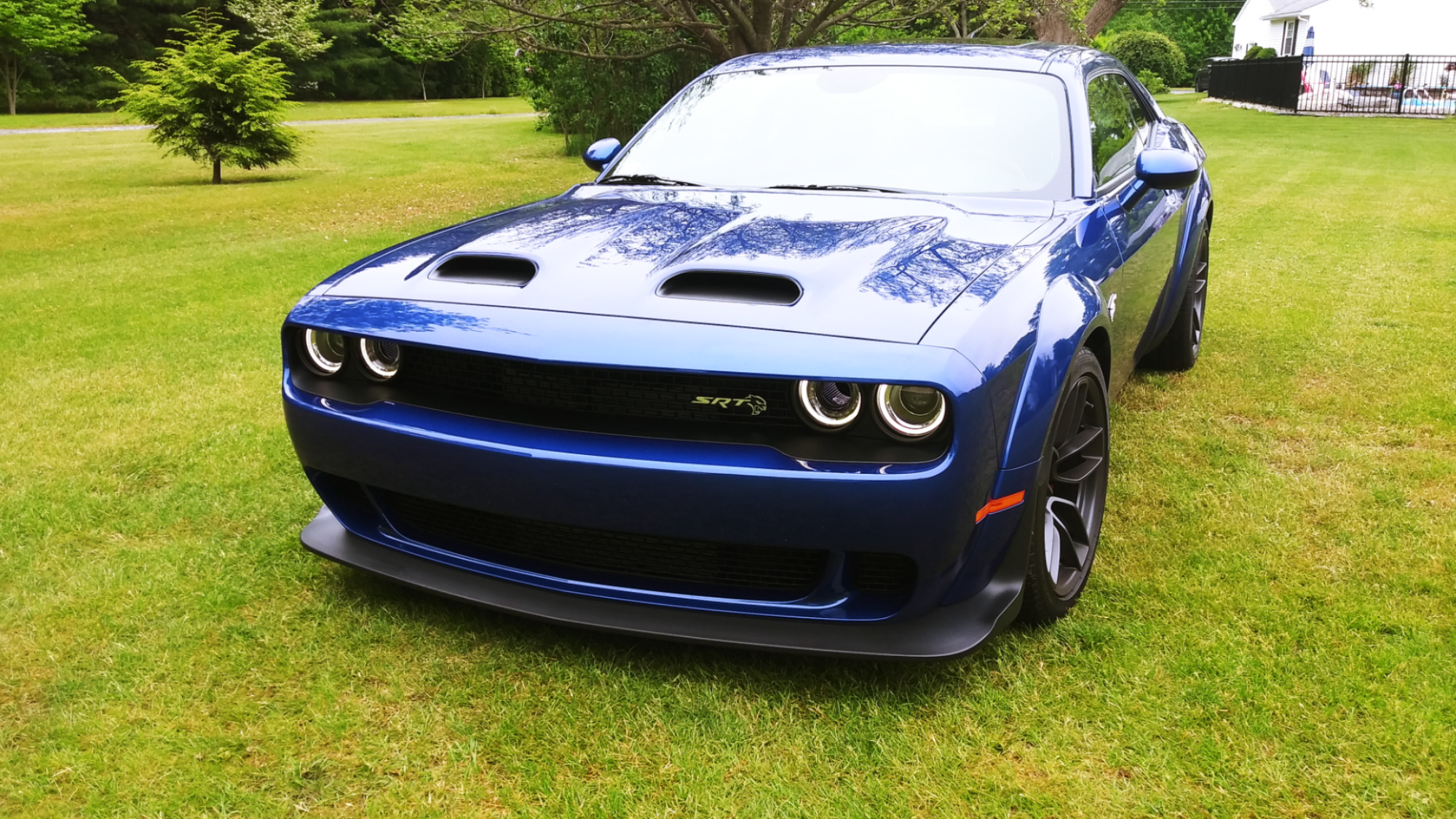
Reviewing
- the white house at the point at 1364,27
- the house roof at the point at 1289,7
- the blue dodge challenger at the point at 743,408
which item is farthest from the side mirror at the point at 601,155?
the house roof at the point at 1289,7

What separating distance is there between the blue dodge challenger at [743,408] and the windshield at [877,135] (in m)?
0.04

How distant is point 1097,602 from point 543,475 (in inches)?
58.0

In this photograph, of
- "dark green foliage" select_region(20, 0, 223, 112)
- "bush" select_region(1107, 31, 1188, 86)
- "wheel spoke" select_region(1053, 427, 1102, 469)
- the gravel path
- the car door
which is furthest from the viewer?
"bush" select_region(1107, 31, 1188, 86)

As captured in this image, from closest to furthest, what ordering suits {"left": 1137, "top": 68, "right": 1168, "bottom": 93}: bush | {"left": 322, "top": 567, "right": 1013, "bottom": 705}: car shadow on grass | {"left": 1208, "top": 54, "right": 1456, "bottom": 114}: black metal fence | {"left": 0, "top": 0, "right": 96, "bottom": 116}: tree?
{"left": 322, "top": 567, "right": 1013, "bottom": 705}: car shadow on grass → {"left": 1208, "top": 54, "right": 1456, "bottom": 114}: black metal fence → {"left": 1137, "top": 68, "right": 1168, "bottom": 93}: bush → {"left": 0, "top": 0, "right": 96, "bottom": 116}: tree

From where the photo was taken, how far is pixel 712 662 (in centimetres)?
249

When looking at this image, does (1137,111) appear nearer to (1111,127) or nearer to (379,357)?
(1111,127)

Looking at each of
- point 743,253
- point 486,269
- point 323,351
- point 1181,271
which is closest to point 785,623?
point 743,253

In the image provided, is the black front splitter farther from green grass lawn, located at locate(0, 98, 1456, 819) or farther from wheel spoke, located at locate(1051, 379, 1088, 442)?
wheel spoke, located at locate(1051, 379, 1088, 442)

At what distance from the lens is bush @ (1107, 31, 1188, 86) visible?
3803 centimetres

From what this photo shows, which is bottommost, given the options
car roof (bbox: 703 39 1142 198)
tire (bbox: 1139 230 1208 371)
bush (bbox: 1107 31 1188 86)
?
tire (bbox: 1139 230 1208 371)

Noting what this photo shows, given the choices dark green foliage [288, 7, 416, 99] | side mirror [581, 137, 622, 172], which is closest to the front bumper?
side mirror [581, 137, 622, 172]

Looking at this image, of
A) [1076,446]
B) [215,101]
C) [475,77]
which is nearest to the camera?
[1076,446]

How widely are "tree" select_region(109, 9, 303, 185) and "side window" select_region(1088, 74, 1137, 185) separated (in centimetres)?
1250

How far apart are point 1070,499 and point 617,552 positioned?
45.6 inches
